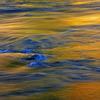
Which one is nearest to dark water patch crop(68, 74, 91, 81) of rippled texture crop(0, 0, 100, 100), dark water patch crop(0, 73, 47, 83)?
rippled texture crop(0, 0, 100, 100)

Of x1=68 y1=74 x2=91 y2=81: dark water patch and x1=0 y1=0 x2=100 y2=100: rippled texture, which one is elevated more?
x1=0 y1=0 x2=100 y2=100: rippled texture

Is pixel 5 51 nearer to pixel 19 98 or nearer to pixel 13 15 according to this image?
pixel 19 98

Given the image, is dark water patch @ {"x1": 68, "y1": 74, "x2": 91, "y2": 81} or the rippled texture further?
dark water patch @ {"x1": 68, "y1": 74, "x2": 91, "y2": 81}

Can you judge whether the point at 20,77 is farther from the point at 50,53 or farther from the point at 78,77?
the point at 50,53

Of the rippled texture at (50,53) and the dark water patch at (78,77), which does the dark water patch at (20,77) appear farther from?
the dark water patch at (78,77)

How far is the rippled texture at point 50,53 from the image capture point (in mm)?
7059

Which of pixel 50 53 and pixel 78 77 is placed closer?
pixel 78 77

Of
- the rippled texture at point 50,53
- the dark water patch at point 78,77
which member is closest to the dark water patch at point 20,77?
the rippled texture at point 50,53

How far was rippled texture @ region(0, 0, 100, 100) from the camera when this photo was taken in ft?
23.2

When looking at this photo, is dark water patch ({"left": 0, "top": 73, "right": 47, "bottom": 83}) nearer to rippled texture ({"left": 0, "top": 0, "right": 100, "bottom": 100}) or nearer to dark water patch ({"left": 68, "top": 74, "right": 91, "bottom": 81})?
rippled texture ({"left": 0, "top": 0, "right": 100, "bottom": 100})

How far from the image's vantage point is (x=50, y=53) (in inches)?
379

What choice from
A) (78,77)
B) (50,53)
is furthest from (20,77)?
(50,53)

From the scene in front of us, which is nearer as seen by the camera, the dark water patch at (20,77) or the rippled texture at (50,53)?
the rippled texture at (50,53)

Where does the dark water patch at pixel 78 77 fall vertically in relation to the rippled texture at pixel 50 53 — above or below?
below
